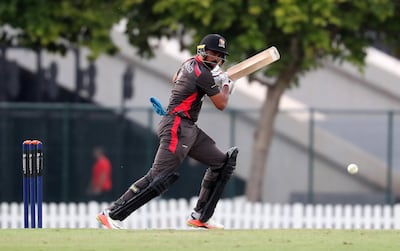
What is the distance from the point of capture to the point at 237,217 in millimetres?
18500

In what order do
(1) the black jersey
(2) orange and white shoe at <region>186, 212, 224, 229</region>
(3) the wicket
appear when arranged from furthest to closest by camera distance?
1. (2) orange and white shoe at <region>186, 212, 224, 229</region>
2. (3) the wicket
3. (1) the black jersey

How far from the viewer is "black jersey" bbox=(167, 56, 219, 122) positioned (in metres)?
11.4

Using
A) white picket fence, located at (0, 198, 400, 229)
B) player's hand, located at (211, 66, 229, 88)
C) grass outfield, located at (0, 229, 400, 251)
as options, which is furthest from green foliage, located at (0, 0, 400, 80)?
grass outfield, located at (0, 229, 400, 251)

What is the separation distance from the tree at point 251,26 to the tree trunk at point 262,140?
2 centimetres

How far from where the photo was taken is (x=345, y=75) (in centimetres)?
2669

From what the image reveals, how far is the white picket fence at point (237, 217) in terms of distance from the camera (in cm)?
1839

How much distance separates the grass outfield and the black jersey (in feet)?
3.91

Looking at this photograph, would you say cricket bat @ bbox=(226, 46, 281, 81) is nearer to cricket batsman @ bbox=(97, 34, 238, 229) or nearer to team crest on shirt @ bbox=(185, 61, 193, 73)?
cricket batsman @ bbox=(97, 34, 238, 229)

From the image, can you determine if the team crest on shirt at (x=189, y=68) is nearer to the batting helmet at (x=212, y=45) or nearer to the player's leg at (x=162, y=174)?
the batting helmet at (x=212, y=45)

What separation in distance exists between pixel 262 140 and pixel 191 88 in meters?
9.87

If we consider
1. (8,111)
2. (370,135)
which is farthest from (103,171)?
(370,135)

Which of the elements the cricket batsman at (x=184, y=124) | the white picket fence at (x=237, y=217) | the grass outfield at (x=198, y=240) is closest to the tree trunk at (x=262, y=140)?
the white picket fence at (x=237, y=217)

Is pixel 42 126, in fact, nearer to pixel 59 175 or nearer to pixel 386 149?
pixel 59 175

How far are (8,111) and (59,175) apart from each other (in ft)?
4.99
